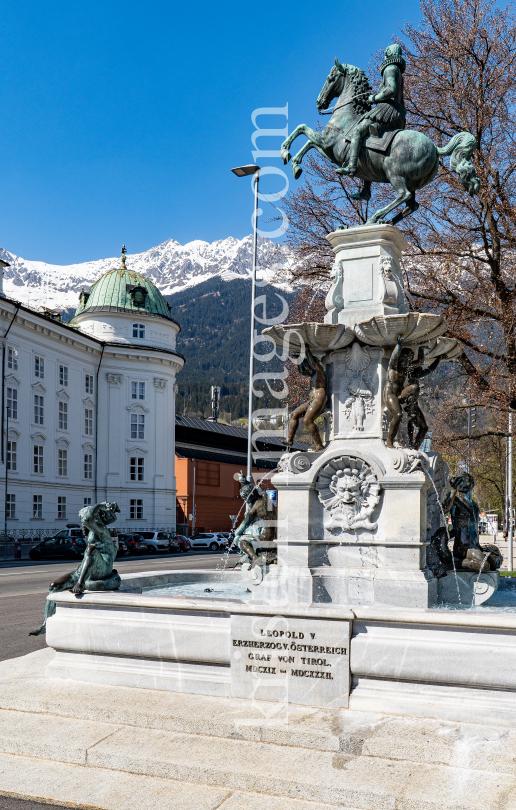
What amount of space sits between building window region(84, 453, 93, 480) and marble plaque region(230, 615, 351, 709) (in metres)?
47.6

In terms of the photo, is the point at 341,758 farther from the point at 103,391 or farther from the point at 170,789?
the point at 103,391

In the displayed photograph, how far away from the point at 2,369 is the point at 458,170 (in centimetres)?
3738

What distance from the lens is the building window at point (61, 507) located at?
157 ft

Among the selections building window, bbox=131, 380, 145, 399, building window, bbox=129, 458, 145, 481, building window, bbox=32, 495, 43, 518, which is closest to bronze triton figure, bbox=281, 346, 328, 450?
building window, bbox=32, 495, 43, 518

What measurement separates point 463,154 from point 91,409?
47.1 m

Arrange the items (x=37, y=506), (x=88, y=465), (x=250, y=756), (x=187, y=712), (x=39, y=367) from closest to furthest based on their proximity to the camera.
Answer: (x=250, y=756), (x=187, y=712), (x=37, y=506), (x=39, y=367), (x=88, y=465)

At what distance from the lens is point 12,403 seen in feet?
143

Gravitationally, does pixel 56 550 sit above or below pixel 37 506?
below

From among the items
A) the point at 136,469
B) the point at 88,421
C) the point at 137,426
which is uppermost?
the point at 88,421

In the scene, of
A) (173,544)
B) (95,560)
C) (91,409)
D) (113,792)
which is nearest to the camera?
(113,792)

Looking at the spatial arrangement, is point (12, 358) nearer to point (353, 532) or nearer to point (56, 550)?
point (56, 550)

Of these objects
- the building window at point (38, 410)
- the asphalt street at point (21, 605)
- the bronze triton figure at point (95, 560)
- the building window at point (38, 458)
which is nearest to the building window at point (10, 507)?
the building window at point (38, 458)

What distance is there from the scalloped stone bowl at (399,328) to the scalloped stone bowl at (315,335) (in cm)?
19

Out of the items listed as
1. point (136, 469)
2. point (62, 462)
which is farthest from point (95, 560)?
point (136, 469)
